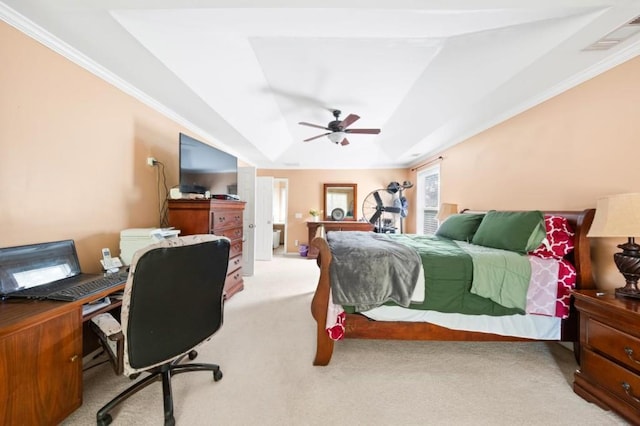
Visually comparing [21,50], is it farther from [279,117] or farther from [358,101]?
[358,101]

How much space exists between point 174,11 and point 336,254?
6.39ft

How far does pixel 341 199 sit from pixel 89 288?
4.91 metres

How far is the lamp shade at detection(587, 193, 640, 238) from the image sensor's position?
133cm

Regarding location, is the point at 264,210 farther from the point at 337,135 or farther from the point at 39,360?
the point at 39,360

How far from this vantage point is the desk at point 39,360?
3.23 feet

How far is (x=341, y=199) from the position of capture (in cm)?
584

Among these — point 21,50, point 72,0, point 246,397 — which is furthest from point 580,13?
point 21,50

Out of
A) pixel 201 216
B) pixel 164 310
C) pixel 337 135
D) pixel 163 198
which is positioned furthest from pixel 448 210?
pixel 163 198

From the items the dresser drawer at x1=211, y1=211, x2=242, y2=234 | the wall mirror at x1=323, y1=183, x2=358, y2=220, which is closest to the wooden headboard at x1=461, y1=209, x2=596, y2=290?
the dresser drawer at x1=211, y1=211, x2=242, y2=234

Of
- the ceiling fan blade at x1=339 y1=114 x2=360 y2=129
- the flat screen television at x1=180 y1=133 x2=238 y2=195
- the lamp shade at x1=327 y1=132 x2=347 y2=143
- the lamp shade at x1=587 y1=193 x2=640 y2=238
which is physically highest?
the ceiling fan blade at x1=339 y1=114 x2=360 y2=129

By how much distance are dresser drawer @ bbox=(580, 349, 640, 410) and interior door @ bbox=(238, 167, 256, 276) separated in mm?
3887

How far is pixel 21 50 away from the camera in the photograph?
147cm

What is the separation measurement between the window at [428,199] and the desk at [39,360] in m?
4.80

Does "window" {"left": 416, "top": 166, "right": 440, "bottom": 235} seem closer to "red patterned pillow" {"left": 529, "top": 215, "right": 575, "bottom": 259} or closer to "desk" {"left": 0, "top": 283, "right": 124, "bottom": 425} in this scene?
"red patterned pillow" {"left": 529, "top": 215, "right": 575, "bottom": 259}
